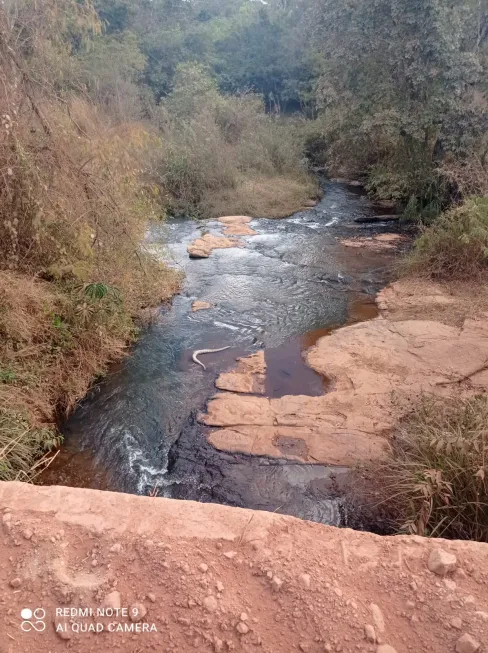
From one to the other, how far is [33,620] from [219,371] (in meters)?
3.73

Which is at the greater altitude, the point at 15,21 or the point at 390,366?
the point at 15,21

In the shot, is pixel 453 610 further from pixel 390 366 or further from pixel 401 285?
pixel 401 285

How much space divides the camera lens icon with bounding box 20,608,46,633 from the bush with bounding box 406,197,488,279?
7087mm

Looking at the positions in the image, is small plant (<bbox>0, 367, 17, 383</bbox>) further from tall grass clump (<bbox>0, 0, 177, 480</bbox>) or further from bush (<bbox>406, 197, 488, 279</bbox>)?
bush (<bbox>406, 197, 488, 279</bbox>)

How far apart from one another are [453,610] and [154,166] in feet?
40.6

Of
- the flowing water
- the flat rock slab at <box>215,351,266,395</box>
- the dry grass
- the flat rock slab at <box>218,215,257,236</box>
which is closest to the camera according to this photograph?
the flowing water

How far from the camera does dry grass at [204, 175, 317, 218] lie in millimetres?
12430

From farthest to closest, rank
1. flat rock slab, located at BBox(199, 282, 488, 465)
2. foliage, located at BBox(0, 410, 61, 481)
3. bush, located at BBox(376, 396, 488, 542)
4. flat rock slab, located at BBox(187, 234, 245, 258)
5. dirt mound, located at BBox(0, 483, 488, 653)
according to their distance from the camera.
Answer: flat rock slab, located at BBox(187, 234, 245, 258), flat rock slab, located at BBox(199, 282, 488, 465), foliage, located at BBox(0, 410, 61, 481), bush, located at BBox(376, 396, 488, 542), dirt mound, located at BBox(0, 483, 488, 653)

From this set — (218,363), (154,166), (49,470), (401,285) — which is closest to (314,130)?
(154,166)

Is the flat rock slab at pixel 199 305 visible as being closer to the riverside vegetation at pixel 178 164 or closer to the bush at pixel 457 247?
the riverside vegetation at pixel 178 164

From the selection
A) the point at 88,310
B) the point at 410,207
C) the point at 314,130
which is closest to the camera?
the point at 88,310

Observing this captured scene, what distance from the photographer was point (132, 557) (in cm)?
230

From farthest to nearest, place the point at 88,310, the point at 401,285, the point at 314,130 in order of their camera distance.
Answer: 1. the point at 314,130
2. the point at 401,285
3. the point at 88,310

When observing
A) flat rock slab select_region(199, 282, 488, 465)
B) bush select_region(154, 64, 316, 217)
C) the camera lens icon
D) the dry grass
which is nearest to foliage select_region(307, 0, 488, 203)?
the dry grass
